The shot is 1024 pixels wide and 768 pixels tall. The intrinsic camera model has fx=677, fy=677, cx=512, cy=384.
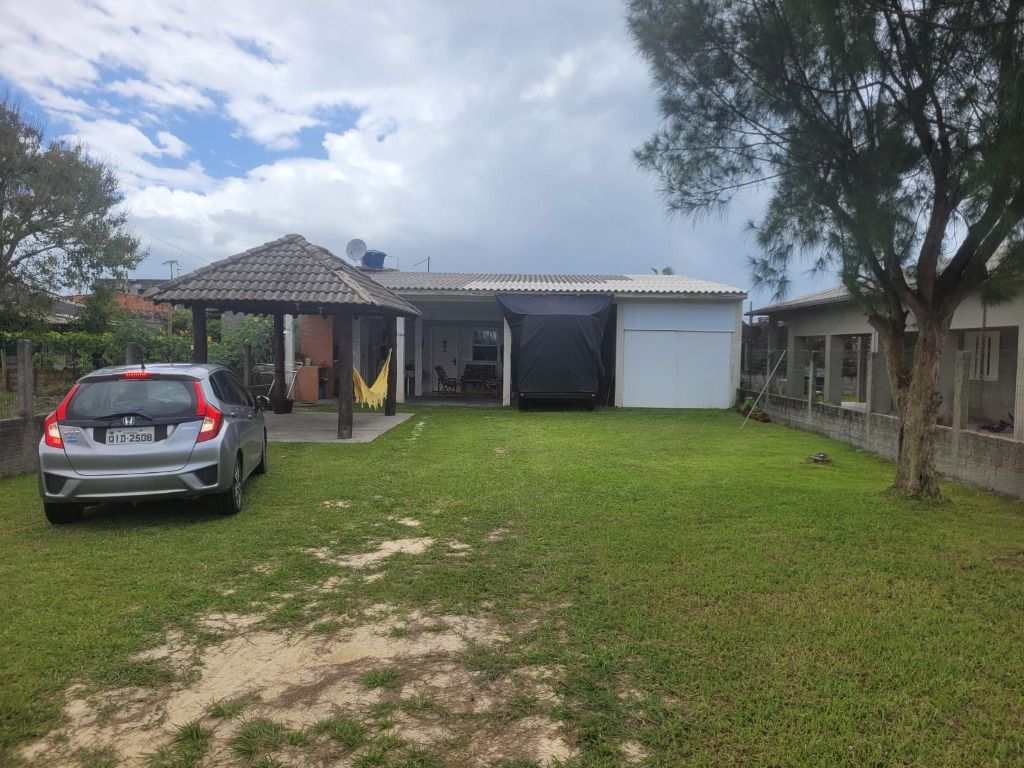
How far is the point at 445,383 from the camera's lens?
18938 millimetres

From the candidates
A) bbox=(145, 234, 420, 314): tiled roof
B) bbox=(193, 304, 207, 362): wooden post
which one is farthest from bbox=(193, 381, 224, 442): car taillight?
bbox=(193, 304, 207, 362): wooden post

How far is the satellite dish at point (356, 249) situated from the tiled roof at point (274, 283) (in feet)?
34.1

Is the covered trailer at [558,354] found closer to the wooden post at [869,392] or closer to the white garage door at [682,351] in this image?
the white garage door at [682,351]

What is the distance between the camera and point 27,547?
16.7 feet

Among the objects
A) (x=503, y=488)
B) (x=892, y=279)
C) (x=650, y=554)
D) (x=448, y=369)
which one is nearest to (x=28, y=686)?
(x=650, y=554)

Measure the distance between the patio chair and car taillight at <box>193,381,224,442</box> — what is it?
13.0m

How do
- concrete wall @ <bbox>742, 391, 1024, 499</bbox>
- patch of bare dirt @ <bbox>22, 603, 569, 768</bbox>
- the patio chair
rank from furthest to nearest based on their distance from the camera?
the patio chair → concrete wall @ <bbox>742, 391, 1024, 499</bbox> → patch of bare dirt @ <bbox>22, 603, 569, 768</bbox>

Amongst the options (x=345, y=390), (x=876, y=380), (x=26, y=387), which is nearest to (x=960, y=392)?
(x=876, y=380)

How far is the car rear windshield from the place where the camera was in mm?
5602

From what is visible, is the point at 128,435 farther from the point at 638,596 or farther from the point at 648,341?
the point at 648,341

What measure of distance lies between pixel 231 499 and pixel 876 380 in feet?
31.0

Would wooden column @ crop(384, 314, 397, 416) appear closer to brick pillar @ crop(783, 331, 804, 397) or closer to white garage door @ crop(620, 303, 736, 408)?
white garage door @ crop(620, 303, 736, 408)

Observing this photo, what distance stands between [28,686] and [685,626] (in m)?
3.14

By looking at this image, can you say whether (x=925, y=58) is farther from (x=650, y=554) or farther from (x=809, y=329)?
(x=809, y=329)
